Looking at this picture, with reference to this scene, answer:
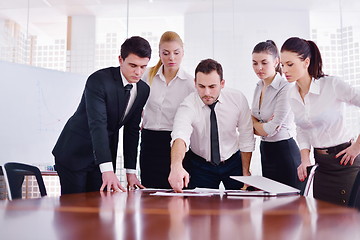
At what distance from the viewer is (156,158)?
2389mm

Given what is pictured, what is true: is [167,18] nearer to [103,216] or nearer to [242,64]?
[242,64]

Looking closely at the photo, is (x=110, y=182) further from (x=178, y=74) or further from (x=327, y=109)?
(x=327, y=109)

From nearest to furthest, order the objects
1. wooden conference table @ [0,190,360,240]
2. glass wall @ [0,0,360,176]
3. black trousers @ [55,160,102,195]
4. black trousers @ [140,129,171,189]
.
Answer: wooden conference table @ [0,190,360,240]
black trousers @ [55,160,102,195]
black trousers @ [140,129,171,189]
glass wall @ [0,0,360,176]

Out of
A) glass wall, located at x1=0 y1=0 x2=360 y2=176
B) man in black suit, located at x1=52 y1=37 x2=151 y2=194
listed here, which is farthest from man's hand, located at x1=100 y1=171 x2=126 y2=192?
glass wall, located at x1=0 y1=0 x2=360 y2=176

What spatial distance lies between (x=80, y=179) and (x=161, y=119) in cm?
68

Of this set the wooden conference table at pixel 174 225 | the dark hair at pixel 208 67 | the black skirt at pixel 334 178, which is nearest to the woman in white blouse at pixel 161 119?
the dark hair at pixel 208 67

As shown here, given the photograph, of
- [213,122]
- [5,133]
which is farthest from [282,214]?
[5,133]

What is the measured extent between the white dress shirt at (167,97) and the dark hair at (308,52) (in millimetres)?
678

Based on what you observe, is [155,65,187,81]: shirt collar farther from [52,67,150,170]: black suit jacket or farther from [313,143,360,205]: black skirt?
[313,143,360,205]: black skirt

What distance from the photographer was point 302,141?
6.88 ft

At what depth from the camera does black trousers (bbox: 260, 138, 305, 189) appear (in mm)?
2295

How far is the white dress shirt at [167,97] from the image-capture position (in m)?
2.41

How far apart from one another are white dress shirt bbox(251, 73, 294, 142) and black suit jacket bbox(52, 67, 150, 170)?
77 cm

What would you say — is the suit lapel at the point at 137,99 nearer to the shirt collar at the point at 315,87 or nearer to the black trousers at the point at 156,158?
the black trousers at the point at 156,158
